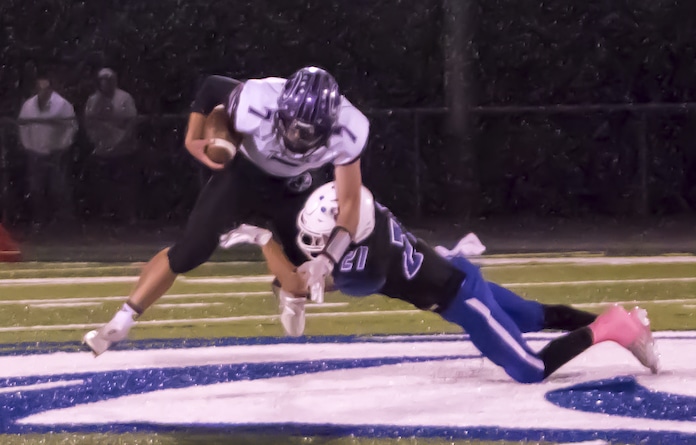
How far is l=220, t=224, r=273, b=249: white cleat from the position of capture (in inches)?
165

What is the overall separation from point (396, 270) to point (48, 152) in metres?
8.66

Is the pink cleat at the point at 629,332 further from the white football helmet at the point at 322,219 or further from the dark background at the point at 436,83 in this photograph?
the dark background at the point at 436,83

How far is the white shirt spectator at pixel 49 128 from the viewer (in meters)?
12.0

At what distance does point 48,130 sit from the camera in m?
12.0

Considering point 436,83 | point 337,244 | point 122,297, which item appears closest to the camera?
point 337,244

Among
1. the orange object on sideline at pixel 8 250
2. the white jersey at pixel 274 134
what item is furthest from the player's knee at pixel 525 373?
the orange object on sideline at pixel 8 250

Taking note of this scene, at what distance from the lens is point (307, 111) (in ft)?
13.2

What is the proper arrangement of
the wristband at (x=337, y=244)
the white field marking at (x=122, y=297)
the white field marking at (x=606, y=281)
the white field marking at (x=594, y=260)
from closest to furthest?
the wristband at (x=337, y=244) → the white field marking at (x=122, y=297) → the white field marking at (x=606, y=281) → the white field marking at (x=594, y=260)

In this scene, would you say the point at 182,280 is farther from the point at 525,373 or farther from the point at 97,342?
the point at 525,373

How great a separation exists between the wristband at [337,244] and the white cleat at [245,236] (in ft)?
1.27

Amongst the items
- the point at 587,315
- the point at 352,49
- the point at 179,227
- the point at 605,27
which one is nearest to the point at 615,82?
the point at 605,27

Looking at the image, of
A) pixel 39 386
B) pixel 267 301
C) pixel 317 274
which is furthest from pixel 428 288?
pixel 267 301

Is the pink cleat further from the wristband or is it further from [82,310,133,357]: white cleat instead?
[82,310,133,357]: white cleat

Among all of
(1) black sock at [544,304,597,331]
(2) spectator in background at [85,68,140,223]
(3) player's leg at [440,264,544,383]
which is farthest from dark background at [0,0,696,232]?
(3) player's leg at [440,264,544,383]
